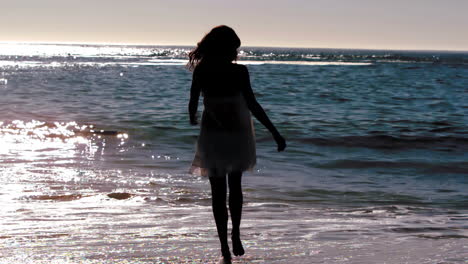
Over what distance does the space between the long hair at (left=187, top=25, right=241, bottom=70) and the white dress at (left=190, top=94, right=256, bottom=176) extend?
1.05ft

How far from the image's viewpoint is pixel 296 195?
26.3ft

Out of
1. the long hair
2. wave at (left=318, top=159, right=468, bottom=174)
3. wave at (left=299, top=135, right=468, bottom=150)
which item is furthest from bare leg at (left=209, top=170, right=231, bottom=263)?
wave at (left=299, top=135, right=468, bottom=150)

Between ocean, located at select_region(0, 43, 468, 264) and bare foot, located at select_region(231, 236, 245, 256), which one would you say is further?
ocean, located at select_region(0, 43, 468, 264)

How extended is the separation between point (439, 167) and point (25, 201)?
7.57 metres

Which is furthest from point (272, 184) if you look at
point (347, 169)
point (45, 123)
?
point (45, 123)

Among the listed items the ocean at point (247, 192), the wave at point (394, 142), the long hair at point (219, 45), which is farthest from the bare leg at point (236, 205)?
the wave at point (394, 142)

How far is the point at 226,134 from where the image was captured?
4523 mm

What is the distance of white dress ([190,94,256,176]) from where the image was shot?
4516 millimetres

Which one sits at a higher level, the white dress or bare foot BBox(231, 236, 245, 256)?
the white dress

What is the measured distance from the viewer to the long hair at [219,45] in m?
4.48

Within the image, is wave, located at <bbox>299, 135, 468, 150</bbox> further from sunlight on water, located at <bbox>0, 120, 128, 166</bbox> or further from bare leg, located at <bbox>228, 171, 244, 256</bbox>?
bare leg, located at <bbox>228, 171, 244, 256</bbox>

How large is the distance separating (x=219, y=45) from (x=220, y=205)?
126 centimetres

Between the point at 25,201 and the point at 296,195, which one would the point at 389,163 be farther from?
the point at 25,201

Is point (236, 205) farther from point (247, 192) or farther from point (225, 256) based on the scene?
point (247, 192)
